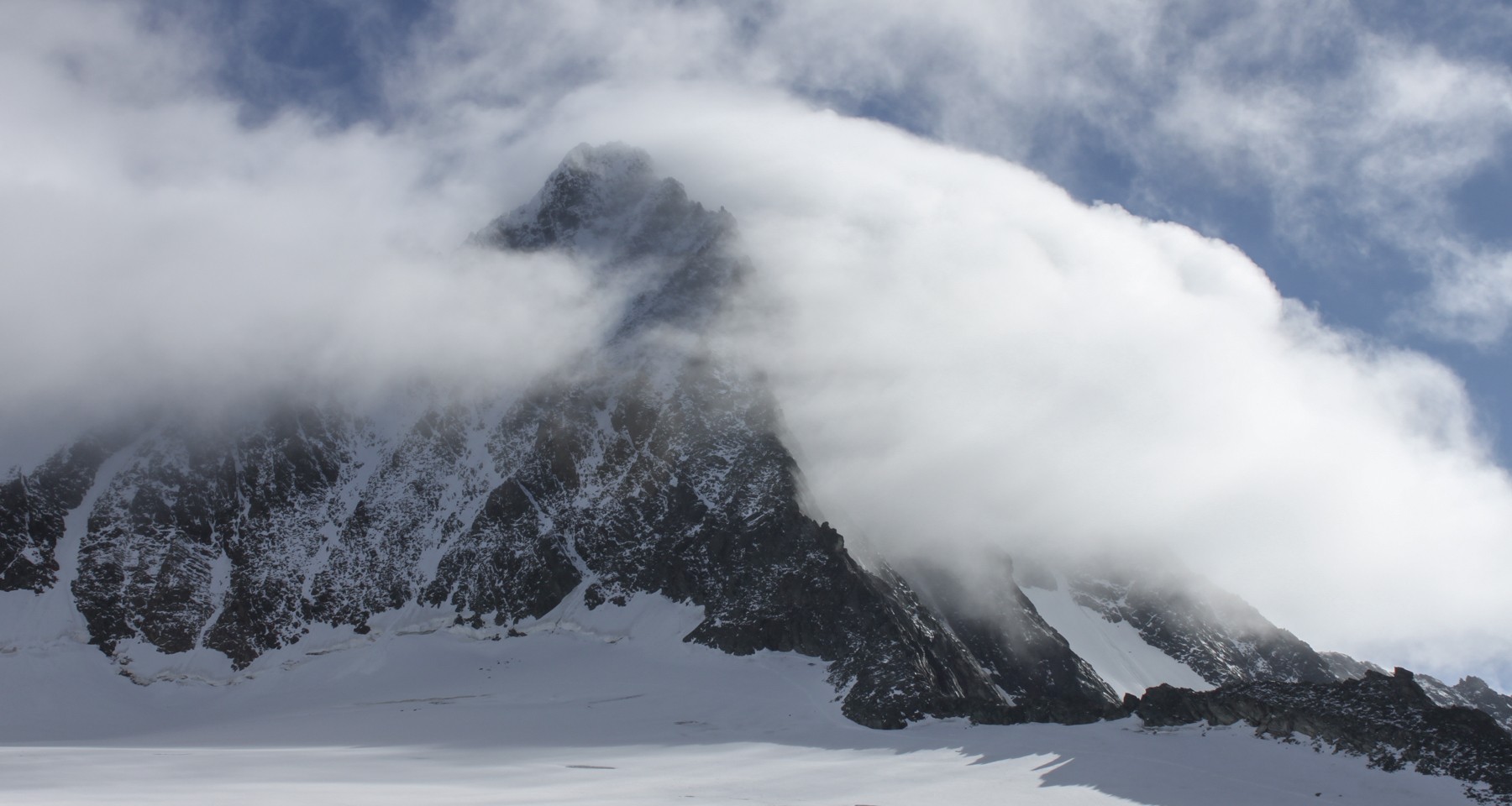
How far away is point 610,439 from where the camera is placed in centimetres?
12300

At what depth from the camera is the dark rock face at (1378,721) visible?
42.4m

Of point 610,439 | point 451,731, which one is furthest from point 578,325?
point 451,731

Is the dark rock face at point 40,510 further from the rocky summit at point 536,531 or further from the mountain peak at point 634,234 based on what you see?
the mountain peak at point 634,234

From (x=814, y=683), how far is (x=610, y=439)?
47102 mm

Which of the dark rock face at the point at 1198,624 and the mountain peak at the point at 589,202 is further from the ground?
the mountain peak at the point at 589,202

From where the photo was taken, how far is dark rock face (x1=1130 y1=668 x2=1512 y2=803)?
42.4m

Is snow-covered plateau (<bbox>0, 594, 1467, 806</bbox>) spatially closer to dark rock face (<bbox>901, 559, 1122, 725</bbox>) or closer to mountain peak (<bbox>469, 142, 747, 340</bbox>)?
dark rock face (<bbox>901, 559, 1122, 725</bbox>)

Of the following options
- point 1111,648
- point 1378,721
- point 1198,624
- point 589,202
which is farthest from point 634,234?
point 1378,721

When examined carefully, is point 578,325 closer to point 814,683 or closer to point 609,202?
point 609,202

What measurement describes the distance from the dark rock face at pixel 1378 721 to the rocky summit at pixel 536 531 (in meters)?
23.3

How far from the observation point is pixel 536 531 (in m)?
113

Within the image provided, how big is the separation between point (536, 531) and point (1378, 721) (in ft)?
279

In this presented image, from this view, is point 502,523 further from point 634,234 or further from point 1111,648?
point 1111,648

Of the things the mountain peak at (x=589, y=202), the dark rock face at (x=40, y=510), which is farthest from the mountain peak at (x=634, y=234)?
the dark rock face at (x=40, y=510)
